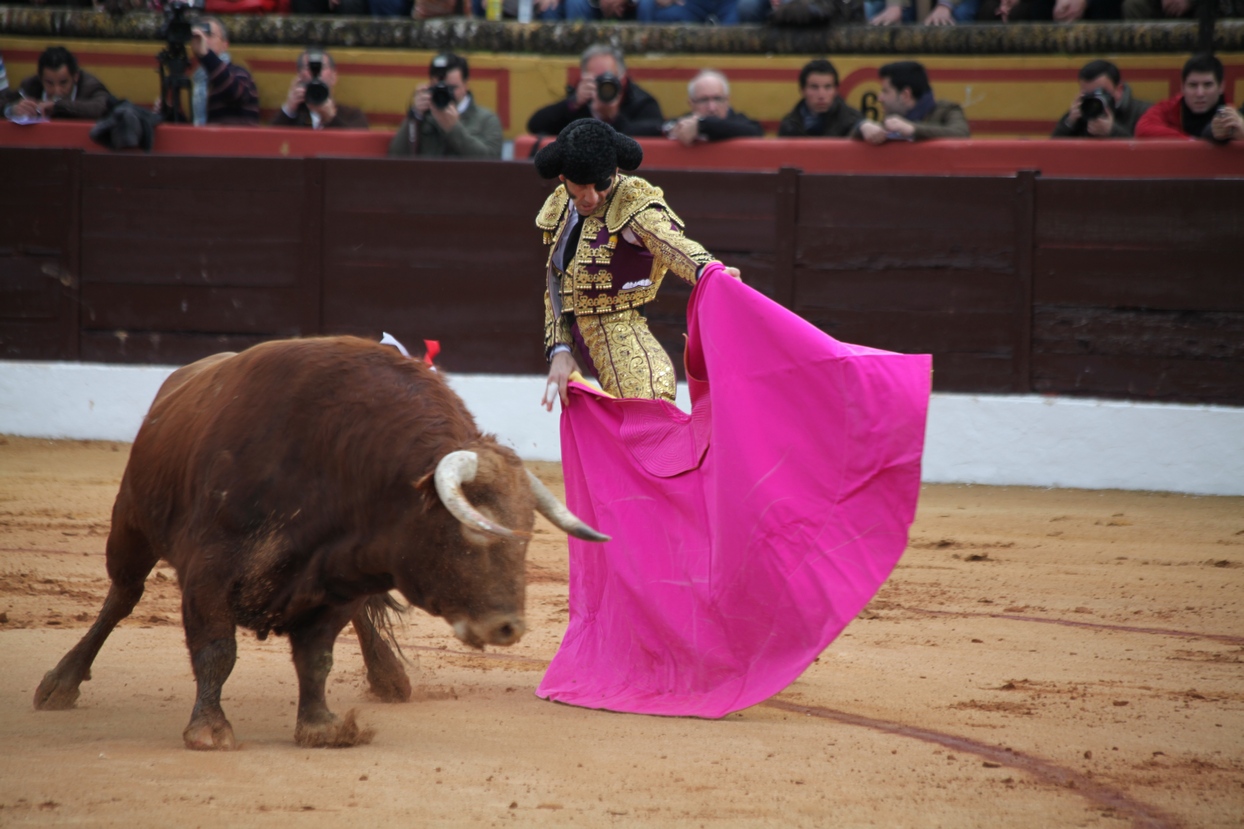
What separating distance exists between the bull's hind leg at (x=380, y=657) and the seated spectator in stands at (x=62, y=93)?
4954mm

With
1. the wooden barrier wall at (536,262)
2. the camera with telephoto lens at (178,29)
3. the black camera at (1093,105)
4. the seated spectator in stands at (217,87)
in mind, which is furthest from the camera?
the seated spectator in stands at (217,87)

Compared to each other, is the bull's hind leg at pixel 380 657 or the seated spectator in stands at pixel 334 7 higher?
the seated spectator in stands at pixel 334 7

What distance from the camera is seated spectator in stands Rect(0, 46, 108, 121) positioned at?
23.5 feet

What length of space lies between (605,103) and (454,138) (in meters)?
0.79

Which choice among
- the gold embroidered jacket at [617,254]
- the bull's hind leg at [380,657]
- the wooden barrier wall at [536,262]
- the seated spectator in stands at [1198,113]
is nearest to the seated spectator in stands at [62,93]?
the wooden barrier wall at [536,262]

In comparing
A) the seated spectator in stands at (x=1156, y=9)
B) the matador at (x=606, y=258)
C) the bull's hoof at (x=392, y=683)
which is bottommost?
the bull's hoof at (x=392, y=683)

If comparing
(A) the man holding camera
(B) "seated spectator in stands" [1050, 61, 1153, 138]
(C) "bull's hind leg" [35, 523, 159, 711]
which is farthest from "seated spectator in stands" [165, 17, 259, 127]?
(C) "bull's hind leg" [35, 523, 159, 711]

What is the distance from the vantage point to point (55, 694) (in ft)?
9.84

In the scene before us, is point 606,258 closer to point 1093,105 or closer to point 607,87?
point 607,87

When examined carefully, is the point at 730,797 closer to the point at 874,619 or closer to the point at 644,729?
the point at 644,729

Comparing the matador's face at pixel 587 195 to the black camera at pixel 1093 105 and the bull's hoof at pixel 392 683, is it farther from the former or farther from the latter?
the black camera at pixel 1093 105

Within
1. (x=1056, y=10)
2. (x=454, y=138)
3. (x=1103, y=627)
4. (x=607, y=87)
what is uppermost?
(x=1056, y=10)

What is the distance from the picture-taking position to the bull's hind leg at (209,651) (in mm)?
2627

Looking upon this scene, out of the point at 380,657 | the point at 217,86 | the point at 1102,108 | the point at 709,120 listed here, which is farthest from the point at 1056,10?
the point at 380,657
